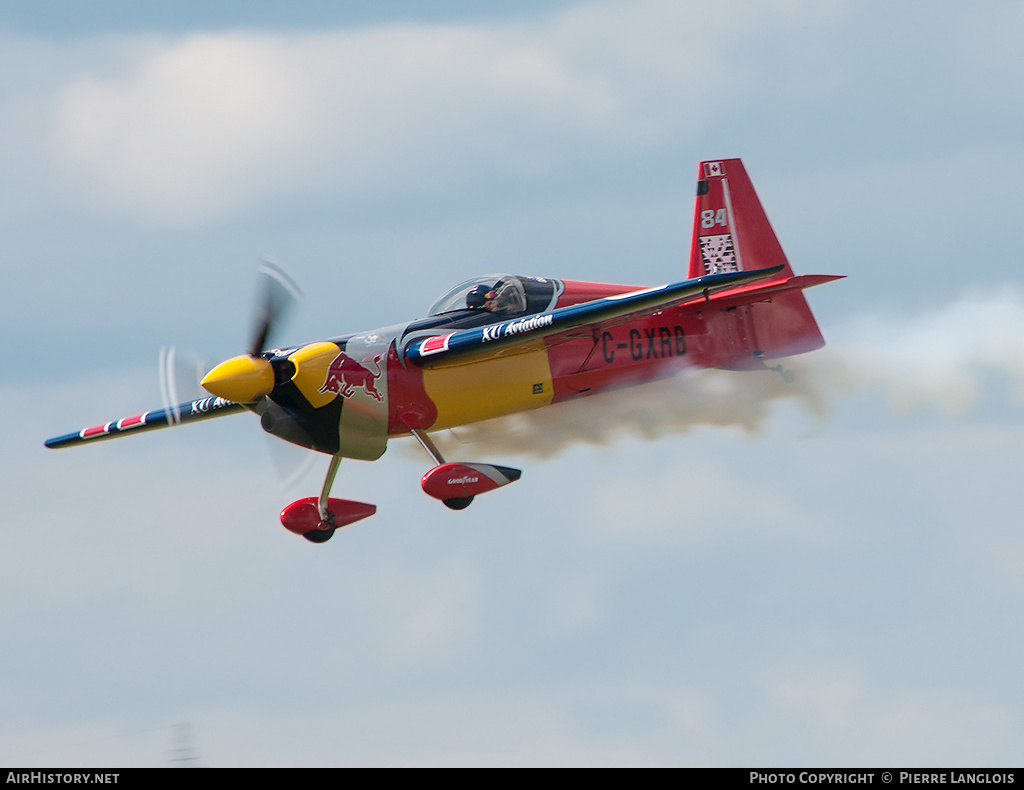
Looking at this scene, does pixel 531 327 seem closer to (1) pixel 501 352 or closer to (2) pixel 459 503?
(1) pixel 501 352

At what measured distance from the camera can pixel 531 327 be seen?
842 inches

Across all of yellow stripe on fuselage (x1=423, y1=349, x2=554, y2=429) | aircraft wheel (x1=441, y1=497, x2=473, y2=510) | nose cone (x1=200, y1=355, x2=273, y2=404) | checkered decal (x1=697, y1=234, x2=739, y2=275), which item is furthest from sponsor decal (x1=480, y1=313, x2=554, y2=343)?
checkered decal (x1=697, y1=234, x2=739, y2=275)

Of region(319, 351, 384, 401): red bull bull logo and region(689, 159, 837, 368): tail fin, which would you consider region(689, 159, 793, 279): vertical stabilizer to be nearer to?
region(689, 159, 837, 368): tail fin

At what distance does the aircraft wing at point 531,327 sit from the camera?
21125 mm

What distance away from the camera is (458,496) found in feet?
71.0

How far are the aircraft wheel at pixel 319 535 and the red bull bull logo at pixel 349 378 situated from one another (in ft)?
8.45

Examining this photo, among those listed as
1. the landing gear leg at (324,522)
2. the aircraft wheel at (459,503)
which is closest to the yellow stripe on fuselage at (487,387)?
the aircraft wheel at (459,503)

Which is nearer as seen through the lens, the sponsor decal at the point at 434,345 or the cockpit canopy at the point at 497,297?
the sponsor decal at the point at 434,345

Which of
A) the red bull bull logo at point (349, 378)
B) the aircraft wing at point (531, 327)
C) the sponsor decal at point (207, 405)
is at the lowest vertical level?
the red bull bull logo at point (349, 378)

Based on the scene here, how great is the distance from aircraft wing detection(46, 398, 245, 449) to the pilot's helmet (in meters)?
4.39

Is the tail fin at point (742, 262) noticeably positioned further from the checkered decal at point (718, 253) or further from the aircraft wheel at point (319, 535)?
the aircraft wheel at point (319, 535)

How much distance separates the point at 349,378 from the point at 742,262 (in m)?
7.47

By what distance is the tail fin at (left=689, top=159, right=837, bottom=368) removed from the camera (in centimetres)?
2481
